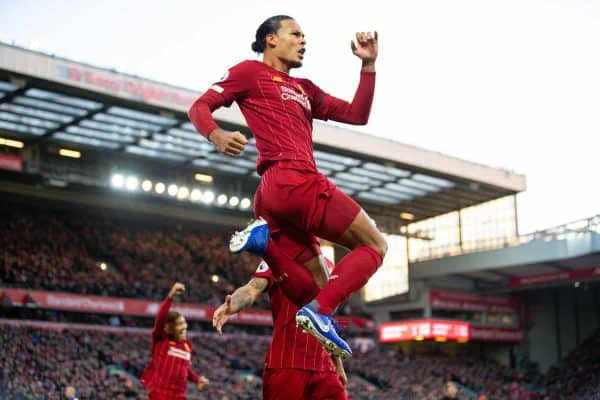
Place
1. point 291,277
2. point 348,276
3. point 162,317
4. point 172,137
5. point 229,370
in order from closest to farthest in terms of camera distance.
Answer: point 348,276
point 291,277
point 162,317
point 229,370
point 172,137

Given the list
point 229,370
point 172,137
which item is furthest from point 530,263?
point 172,137

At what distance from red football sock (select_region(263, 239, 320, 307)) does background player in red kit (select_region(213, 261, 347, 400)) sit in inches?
0.6

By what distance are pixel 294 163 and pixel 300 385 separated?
1.30 m

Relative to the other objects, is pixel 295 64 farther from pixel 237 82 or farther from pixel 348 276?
pixel 348 276

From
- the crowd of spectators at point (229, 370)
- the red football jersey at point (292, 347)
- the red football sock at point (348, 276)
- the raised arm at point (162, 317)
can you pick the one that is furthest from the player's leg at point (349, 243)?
the crowd of spectators at point (229, 370)

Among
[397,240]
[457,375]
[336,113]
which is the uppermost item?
[397,240]

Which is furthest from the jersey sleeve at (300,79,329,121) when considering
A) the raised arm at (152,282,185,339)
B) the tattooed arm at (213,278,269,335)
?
the raised arm at (152,282,185,339)

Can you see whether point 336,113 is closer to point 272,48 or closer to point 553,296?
point 272,48

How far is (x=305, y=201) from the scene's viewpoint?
4488mm

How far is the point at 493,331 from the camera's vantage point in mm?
42344

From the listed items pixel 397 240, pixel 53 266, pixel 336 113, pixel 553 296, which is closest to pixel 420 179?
pixel 397 240

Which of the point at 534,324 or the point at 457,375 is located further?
the point at 534,324

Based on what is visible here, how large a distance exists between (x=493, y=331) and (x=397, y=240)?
261 inches

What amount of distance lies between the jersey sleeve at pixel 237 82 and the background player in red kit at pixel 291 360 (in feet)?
3.32
